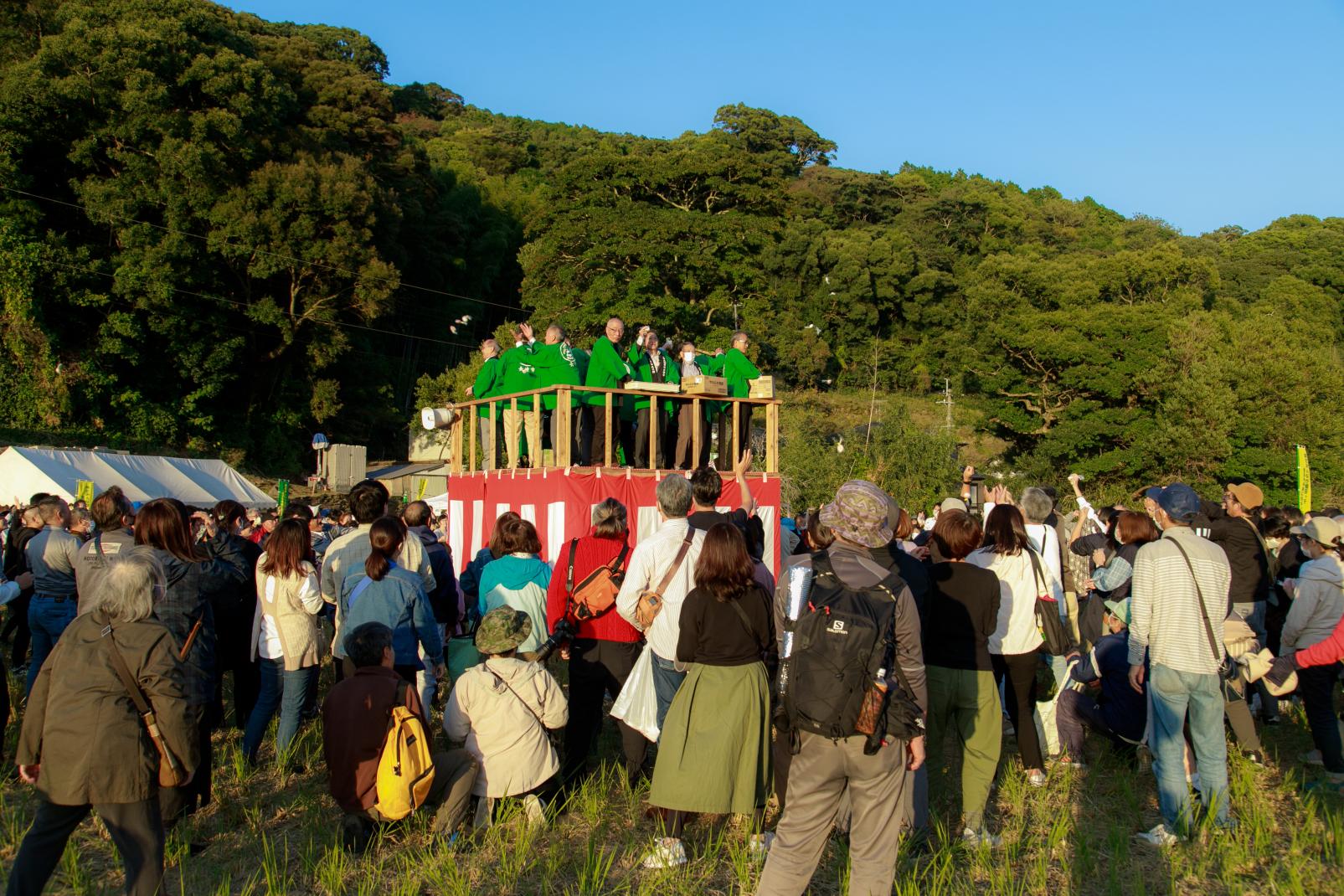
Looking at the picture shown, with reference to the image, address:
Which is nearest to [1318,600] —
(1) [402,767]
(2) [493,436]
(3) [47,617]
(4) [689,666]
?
(4) [689,666]

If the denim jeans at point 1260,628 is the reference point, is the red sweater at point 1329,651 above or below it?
above

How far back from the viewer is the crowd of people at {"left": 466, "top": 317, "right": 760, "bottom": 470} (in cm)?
1023

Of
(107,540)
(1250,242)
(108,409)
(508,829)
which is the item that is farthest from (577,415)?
(1250,242)

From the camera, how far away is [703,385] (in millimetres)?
10383

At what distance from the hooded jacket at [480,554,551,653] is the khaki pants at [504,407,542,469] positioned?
440 cm

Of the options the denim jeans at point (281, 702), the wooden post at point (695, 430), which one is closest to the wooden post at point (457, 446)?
the wooden post at point (695, 430)

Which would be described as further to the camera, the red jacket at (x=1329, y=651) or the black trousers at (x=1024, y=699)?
the black trousers at (x=1024, y=699)

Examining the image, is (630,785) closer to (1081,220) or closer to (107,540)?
(107,540)

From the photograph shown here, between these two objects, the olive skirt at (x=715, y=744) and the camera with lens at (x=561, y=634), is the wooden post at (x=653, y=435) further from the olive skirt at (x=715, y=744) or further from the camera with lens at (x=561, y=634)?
the olive skirt at (x=715, y=744)

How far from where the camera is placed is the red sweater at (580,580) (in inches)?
221

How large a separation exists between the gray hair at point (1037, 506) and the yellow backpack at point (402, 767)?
4.37 metres

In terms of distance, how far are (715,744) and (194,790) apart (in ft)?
9.05

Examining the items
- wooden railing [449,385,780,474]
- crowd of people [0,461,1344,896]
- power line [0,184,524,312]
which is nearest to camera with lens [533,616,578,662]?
crowd of people [0,461,1344,896]

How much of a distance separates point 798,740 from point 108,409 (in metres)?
31.3
